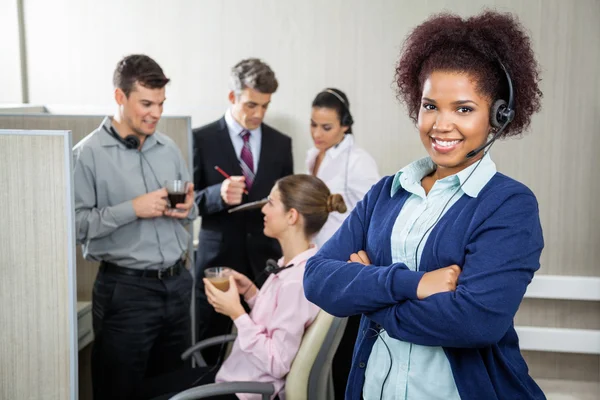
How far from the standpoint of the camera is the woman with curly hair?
120cm

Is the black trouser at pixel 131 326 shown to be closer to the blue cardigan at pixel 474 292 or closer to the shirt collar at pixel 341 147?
the shirt collar at pixel 341 147

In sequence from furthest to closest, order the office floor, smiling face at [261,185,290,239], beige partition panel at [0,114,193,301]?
the office floor → beige partition panel at [0,114,193,301] → smiling face at [261,185,290,239]

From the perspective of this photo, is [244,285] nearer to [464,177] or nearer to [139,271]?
[139,271]

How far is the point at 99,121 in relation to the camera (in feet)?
9.89

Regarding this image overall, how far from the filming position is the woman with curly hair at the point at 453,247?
3.94 feet

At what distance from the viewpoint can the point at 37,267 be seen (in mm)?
1968

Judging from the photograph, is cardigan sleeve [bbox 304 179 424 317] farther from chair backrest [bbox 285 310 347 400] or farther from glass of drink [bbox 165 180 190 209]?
glass of drink [bbox 165 180 190 209]

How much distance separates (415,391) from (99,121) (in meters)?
2.17

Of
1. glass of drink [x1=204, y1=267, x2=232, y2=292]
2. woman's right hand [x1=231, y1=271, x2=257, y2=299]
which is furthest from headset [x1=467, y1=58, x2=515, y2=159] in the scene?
woman's right hand [x1=231, y1=271, x2=257, y2=299]

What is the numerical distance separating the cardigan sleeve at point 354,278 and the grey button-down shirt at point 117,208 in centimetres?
122

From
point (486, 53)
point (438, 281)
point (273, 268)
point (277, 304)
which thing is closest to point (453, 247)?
point (438, 281)

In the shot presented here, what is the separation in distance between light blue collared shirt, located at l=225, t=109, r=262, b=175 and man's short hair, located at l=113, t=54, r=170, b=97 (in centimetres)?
63

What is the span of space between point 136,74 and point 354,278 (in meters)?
1.61

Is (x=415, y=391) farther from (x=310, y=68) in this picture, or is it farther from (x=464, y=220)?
(x=310, y=68)
